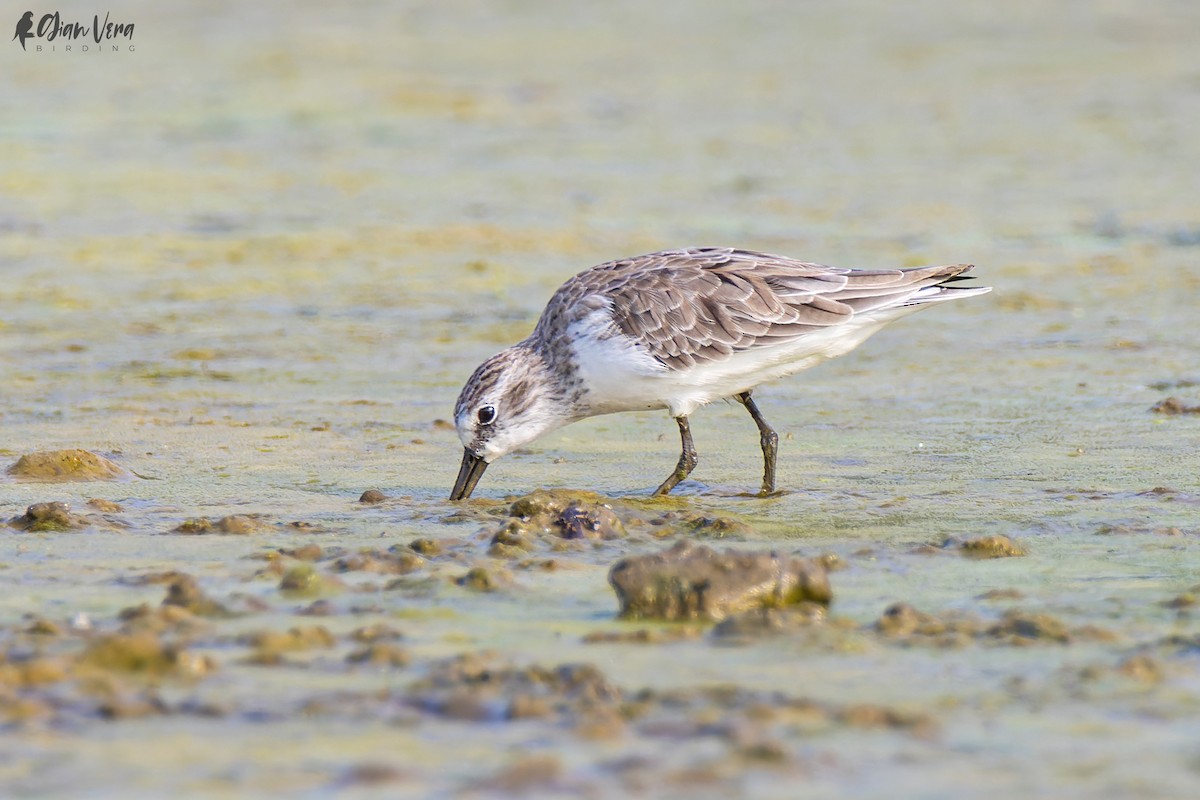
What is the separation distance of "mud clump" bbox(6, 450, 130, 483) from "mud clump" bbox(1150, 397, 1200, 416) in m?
4.52

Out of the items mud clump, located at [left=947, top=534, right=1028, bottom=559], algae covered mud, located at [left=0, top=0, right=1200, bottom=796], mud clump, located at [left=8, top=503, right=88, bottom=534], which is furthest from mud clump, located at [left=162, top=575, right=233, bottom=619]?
mud clump, located at [left=947, top=534, right=1028, bottom=559]

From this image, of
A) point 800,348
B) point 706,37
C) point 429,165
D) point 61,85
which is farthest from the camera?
point 706,37

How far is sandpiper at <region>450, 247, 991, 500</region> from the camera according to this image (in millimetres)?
6828

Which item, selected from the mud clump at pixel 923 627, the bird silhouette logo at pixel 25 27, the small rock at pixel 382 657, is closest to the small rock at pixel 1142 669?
the mud clump at pixel 923 627

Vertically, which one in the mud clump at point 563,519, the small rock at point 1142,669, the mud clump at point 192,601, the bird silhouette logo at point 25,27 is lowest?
the small rock at point 1142,669

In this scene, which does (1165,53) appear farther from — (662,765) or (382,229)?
(662,765)

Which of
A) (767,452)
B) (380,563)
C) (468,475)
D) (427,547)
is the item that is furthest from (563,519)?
(767,452)

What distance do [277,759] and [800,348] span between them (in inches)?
149

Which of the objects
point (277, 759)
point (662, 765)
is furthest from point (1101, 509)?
point (277, 759)

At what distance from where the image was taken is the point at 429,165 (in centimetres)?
1555

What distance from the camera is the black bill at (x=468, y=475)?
6660 mm

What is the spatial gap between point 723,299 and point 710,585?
254 cm

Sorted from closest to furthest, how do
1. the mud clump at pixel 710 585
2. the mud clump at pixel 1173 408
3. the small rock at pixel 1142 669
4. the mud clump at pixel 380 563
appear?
the small rock at pixel 1142 669 < the mud clump at pixel 710 585 < the mud clump at pixel 380 563 < the mud clump at pixel 1173 408

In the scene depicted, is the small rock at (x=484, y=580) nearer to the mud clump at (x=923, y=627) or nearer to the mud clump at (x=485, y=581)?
the mud clump at (x=485, y=581)
